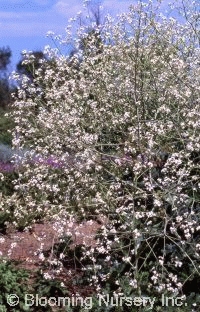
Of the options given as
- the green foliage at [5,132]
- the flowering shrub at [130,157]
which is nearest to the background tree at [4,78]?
the green foliage at [5,132]

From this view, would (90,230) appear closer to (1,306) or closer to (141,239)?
(141,239)

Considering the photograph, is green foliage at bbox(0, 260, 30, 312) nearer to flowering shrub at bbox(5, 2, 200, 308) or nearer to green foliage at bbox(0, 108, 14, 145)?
flowering shrub at bbox(5, 2, 200, 308)

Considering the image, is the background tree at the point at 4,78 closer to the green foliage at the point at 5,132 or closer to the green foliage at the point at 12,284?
the green foliage at the point at 5,132

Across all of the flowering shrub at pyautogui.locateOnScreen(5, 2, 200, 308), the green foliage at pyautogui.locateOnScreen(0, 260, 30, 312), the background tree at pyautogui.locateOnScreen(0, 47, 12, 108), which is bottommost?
the green foliage at pyautogui.locateOnScreen(0, 260, 30, 312)

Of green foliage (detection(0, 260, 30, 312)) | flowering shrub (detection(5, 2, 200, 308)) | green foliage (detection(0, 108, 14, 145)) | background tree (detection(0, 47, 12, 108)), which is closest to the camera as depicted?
green foliage (detection(0, 260, 30, 312))

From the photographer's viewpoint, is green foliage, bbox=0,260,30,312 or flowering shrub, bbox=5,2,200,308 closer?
green foliage, bbox=0,260,30,312

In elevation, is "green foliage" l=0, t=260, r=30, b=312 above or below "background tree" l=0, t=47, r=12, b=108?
below

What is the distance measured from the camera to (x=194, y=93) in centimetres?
703

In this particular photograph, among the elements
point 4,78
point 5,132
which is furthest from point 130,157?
point 4,78

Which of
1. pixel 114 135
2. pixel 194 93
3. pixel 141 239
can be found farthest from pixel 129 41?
pixel 141 239

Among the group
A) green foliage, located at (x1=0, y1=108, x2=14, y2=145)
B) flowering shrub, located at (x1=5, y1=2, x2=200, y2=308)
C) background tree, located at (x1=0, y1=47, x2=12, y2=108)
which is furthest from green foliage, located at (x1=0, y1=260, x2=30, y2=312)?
background tree, located at (x1=0, y1=47, x2=12, y2=108)

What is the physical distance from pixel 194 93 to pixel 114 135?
1.33m

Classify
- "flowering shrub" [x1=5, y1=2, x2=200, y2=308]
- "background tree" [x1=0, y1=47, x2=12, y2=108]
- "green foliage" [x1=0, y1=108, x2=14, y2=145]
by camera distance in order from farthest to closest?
"background tree" [x1=0, y1=47, x2=12, y2=108] → "green foliage" [x1=0, y1=108, x2=14, y2=145] → "flowering shrub" [x1=5, y1=2, x2=200, y2=308]

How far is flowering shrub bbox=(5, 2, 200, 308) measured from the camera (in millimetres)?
5582
